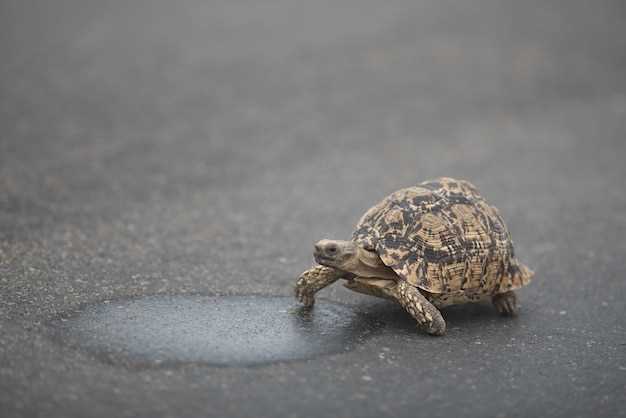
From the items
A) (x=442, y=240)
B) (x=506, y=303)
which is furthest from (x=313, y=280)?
(x=506, y=303)

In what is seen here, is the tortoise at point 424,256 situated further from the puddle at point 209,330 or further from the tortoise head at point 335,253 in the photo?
the puddle at point 209,330

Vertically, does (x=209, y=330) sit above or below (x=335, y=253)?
below

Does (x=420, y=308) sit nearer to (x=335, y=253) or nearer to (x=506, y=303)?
(x=335, y=253)

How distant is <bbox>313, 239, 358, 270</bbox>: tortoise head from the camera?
17.0ft

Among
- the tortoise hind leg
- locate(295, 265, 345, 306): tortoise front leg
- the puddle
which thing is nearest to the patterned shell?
the tortoise hind leg

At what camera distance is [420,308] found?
5211 millimetres

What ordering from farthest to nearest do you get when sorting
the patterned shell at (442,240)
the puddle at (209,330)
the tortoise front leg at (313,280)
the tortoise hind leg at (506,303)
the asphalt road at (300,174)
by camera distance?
the tortoise hind leg at (506,303), the tortoise front leg at (313,280), the patterned shell at (442,240), the puddle at (209,330), the asphalt road at (300,174)

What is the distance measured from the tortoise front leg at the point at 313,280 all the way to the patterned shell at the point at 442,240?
1.07ft

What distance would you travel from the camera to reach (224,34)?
573 inches

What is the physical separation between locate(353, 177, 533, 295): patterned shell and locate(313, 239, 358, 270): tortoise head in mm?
165

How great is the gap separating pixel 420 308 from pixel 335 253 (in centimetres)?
74

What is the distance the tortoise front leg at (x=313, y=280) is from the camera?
5.58m

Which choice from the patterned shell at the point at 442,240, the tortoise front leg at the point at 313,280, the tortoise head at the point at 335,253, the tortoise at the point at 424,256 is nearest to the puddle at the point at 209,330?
the tortoise front leg at the point at 313,280

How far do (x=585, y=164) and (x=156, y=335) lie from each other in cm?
809
